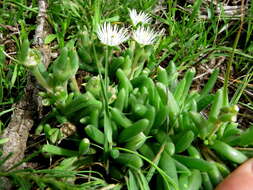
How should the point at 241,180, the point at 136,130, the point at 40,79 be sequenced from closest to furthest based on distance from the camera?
the point at 241,180 < the point at 136,130 < the point at 40,79

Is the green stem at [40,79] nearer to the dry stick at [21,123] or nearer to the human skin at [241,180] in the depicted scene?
the dry stick at [21,123]

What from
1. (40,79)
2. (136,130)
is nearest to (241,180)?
(136,130)

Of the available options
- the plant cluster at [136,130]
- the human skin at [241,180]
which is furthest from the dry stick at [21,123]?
the human skin at [241,180]

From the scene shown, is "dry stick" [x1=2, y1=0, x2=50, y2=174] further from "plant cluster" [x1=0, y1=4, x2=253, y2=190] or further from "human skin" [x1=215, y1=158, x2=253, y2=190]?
"human skin" [x1=215, y1=158, x2=253, y2=190]

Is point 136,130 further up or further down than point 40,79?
further down

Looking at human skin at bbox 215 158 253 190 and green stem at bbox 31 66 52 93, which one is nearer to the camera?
human skin at bbox 215 158 253 190

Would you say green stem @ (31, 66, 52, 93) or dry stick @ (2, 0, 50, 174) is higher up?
green stem @ (31, 66, 52, 93)

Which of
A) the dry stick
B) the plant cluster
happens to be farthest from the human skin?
the dry stick

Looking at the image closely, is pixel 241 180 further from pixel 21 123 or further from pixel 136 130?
pixel 21 123

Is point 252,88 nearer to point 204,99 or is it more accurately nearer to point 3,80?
point 204,99

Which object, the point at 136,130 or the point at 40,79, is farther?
the point at 40,79
